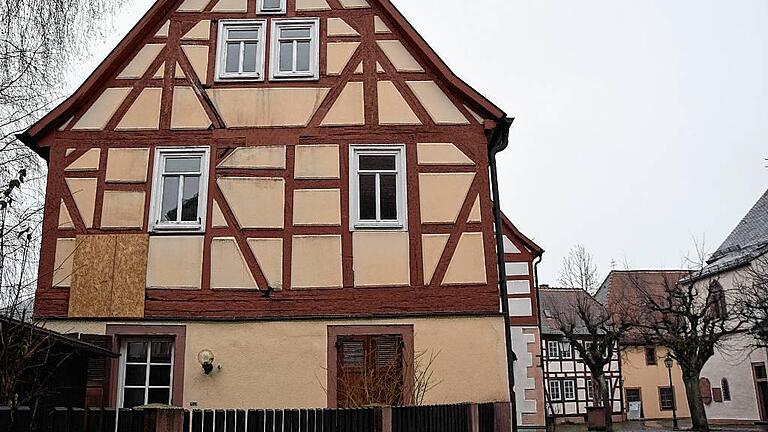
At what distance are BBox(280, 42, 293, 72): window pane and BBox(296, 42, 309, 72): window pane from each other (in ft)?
0.43

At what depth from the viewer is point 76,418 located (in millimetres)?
7027

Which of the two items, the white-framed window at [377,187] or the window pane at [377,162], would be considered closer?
the white-framed window at [377,187]

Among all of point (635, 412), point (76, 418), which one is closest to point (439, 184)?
point (76, 418)

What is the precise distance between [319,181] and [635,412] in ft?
137

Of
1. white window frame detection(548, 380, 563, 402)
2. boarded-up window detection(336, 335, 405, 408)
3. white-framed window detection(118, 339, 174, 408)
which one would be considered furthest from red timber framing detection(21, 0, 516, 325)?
white window frame detection(548, 380, 563, 402)

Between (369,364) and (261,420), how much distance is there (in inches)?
186

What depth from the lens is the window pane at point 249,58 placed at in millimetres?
14688

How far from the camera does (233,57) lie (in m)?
14.8

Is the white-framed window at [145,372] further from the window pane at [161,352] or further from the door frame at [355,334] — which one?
the door frame at [355,334]

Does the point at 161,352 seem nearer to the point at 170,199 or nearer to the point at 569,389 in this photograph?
the point at 170,199

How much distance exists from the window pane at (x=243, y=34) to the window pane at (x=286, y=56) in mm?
575

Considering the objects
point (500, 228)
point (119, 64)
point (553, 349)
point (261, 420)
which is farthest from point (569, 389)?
point (261, 420)

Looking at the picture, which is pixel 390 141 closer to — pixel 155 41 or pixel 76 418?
pixel 155 41

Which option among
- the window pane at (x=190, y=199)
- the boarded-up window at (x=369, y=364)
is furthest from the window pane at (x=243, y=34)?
the boarded-up window at (x=369, y=364)
